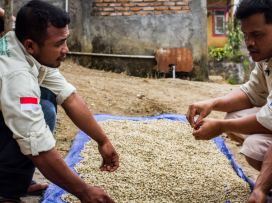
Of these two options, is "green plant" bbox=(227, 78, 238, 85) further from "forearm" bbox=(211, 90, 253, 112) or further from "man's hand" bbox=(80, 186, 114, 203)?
"man's hand" bbox=(80, 186, 114, 203)

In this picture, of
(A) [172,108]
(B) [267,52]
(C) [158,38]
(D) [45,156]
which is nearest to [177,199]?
(D) [45,156]

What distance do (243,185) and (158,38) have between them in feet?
17.0

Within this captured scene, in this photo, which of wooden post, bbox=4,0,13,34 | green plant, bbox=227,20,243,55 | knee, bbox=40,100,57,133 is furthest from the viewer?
green plant, bbox=227,20,243,55

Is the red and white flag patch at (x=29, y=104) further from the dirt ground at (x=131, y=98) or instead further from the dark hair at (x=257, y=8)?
the dirt ground at (x=131, y=98)

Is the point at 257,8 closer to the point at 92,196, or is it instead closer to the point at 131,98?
the point at 92,196

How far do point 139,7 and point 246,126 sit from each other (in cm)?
544

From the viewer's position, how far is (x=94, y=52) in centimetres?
671

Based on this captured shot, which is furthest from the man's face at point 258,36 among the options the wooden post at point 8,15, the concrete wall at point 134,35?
the concrete wall at point 134,35

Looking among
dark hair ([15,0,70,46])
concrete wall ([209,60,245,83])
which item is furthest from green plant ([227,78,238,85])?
dark hair ([15,0,70,46])

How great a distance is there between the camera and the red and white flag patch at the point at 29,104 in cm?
117

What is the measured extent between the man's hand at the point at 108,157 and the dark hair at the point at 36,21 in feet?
2.45

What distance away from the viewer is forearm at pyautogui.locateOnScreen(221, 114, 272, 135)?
1.59 meters

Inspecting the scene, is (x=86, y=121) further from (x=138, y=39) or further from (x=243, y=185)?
(x=138, y=39)

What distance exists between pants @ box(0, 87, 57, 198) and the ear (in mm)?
307
